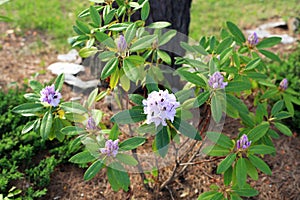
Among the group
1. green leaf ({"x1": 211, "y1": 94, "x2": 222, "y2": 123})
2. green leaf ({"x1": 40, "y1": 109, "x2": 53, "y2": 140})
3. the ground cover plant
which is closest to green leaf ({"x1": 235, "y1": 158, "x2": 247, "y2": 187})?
the ground cover plant

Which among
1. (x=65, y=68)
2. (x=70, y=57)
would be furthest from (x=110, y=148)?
(x=70, y=57)

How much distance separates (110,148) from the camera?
5.70ft

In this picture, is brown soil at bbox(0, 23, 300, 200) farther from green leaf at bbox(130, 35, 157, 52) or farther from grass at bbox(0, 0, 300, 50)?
grass at bbox(0, 0, 300, 50)

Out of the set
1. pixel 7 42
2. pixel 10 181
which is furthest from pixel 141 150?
pixel 7 42

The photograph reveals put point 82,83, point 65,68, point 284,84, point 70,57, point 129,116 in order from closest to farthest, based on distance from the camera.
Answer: point 129,116
point 284,84
point 82,83
point 65,68
point 70,57

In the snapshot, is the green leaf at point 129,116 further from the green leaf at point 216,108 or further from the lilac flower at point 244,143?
the lilac flower at point 244,143

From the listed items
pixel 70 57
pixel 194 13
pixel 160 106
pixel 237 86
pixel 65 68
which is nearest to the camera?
pixel 160 106

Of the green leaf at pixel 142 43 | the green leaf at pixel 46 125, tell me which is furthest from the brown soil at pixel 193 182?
the green leaf at pixel 142 43

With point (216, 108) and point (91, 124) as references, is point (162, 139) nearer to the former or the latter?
point (216, 108)

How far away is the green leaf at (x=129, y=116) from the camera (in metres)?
1.69

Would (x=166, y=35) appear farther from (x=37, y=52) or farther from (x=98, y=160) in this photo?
(x=37, y=52)

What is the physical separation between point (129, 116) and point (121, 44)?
1.09ft

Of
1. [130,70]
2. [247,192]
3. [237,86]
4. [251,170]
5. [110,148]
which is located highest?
[130,70]

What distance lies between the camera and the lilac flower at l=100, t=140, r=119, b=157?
173 centimetres
